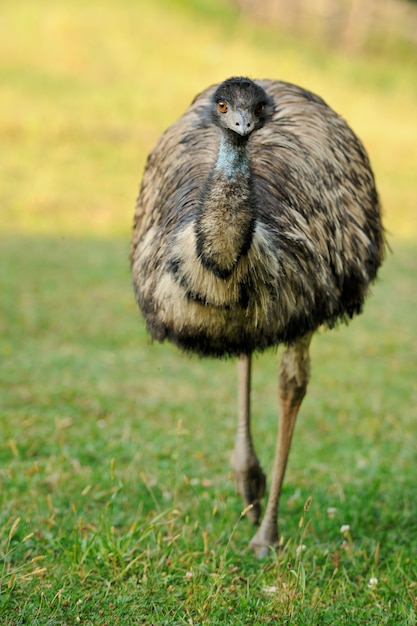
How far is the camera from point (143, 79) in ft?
70.3

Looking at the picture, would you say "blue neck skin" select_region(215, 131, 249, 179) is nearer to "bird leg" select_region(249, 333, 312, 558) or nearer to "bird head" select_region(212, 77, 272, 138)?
"bird head" select_region(212, 77, 272, 138)

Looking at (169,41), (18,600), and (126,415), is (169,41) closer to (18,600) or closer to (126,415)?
(126,415)

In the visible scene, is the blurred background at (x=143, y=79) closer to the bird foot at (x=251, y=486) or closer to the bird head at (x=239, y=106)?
the bird foot at (x=251, y=486)

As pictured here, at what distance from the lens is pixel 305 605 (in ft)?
12.0

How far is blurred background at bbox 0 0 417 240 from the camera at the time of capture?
1407 cm

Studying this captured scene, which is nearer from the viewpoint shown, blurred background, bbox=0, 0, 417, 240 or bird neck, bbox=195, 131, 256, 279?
bird neck, bbox=195, 131, 256, 279

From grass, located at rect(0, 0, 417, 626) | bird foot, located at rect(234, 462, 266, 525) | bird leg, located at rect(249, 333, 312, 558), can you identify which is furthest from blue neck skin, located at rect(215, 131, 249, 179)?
bird foot, located at rect(234, 462, 266, 525)

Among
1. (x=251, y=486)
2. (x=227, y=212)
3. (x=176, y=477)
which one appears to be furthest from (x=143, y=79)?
(x=227, y=212)

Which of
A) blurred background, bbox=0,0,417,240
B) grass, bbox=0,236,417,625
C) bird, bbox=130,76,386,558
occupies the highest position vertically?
blurred background, bbox=0,0,417,240

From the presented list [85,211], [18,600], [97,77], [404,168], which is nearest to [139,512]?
[18,600]

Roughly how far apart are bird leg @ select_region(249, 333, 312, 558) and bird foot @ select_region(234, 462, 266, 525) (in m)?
0.20

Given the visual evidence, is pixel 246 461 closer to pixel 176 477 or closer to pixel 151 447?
pixel 176 477

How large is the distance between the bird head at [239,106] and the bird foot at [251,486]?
1765mm

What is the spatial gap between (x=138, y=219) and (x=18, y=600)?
187 cm
